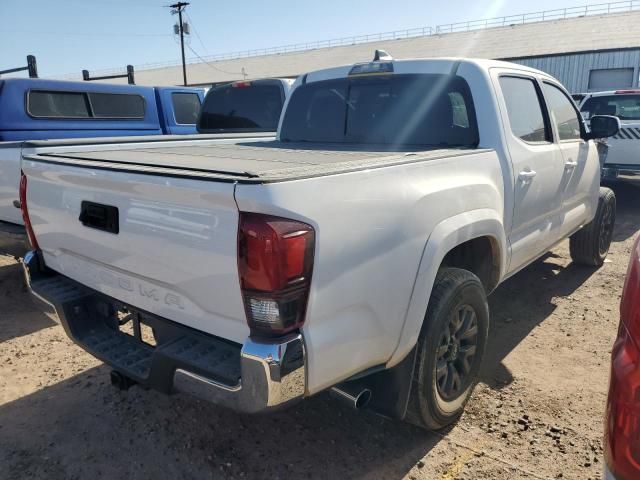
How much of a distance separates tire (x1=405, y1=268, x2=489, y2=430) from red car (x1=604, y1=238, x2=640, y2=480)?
3.26ft

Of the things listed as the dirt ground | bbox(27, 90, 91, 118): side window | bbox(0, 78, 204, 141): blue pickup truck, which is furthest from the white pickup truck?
bbox(27, 90, 91, 118): side window

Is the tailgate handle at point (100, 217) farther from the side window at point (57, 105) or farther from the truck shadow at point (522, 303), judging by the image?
the side window at point (57, 105)

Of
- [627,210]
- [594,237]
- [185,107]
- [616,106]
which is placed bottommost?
[627,210]

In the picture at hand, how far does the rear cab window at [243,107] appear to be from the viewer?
6172 millimetres

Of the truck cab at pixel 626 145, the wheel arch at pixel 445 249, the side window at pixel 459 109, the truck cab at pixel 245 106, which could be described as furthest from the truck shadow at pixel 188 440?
the truck cab at pixel 626 145

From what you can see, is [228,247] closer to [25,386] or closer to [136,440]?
[136,440]

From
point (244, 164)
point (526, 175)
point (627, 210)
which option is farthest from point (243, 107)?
point (627, 210)

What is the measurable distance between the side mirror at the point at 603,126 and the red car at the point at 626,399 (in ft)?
11.5

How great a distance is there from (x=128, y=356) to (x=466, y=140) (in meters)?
2.30

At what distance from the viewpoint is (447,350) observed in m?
2.76

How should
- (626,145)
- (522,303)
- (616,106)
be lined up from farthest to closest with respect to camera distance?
(616,106) < (626,145) < (522,303)

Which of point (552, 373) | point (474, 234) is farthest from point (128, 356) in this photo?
point (552, 373)

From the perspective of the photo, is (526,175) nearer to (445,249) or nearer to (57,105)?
(445,249)

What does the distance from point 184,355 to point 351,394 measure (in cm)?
71
